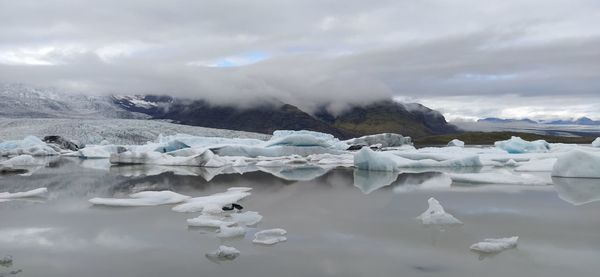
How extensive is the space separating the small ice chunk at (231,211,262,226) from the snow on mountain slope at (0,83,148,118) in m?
94.0

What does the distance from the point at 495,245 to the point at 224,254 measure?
8.08 ft

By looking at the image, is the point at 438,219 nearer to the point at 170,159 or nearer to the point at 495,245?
the point at 495,245

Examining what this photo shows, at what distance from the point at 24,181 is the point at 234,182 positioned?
4.80 m

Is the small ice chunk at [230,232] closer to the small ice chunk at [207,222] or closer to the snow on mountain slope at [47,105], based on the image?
the small ice chunk at [207,222]

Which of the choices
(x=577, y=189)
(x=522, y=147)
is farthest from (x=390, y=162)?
(x=522, y=147)

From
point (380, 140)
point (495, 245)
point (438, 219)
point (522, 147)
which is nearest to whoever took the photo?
point (495, 245)

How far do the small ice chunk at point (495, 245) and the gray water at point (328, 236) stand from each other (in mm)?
125

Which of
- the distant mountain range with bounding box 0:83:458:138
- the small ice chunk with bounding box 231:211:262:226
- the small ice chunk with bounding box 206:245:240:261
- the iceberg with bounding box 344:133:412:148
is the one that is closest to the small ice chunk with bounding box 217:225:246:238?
the small ice chunk with bounding box 231:211:262:226

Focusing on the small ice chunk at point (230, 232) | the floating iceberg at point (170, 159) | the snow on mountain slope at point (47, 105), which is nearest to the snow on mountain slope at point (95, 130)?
the floating iceberg at point (170, 159)

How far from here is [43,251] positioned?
464cm

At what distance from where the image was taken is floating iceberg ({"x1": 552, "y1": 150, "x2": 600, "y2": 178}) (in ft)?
37.2

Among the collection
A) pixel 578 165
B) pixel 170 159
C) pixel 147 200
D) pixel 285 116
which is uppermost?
pixel 285 116

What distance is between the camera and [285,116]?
469 feet

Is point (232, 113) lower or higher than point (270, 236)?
higher
